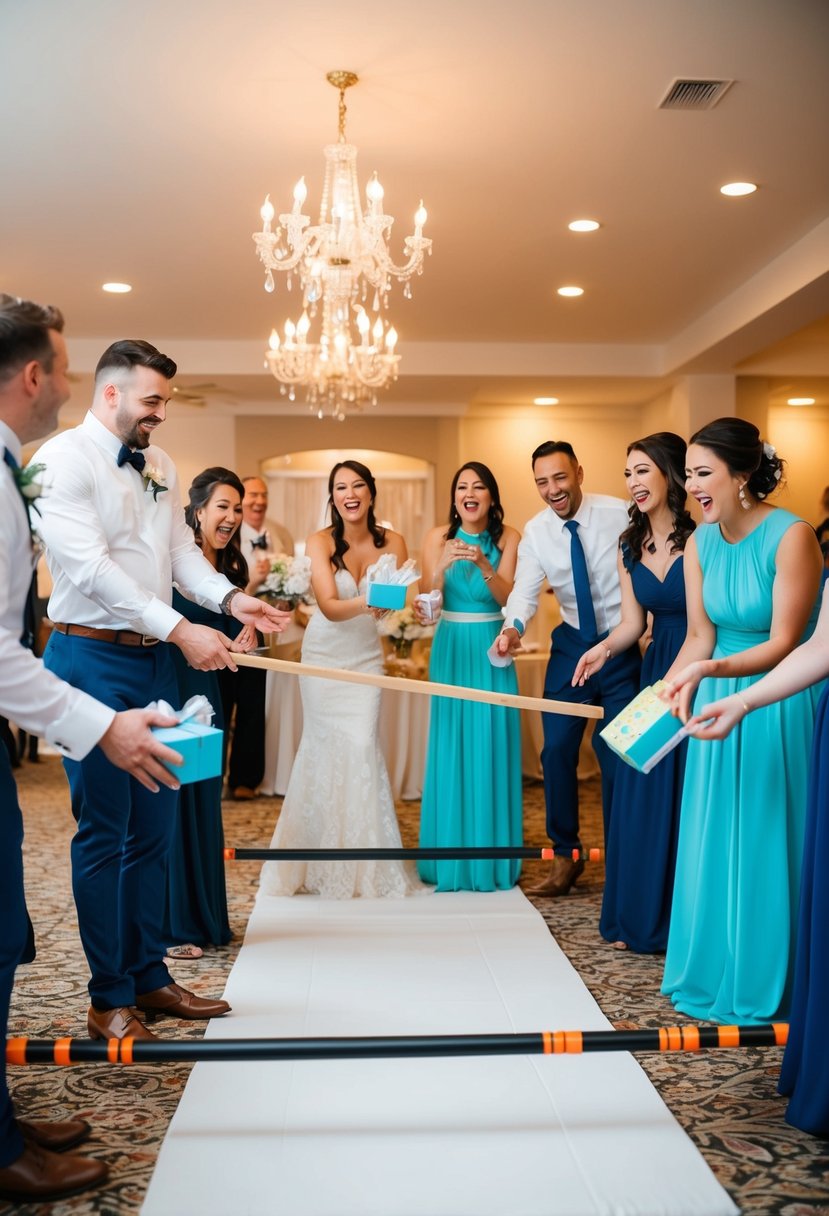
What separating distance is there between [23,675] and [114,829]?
3.40 ft

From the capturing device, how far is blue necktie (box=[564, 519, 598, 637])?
194 inches

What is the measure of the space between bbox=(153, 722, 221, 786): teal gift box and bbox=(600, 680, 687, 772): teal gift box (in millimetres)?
1042

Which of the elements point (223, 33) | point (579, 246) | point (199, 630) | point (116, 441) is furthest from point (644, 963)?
point (579, 246)

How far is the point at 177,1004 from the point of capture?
3412mm

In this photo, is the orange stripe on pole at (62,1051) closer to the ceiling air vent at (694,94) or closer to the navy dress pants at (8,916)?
the navy dress pants at (8,916)

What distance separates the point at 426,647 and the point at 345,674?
16.5 ft

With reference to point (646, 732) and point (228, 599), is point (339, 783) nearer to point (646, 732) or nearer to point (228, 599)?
point (228, 599)

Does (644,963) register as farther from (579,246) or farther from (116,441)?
(579,246)

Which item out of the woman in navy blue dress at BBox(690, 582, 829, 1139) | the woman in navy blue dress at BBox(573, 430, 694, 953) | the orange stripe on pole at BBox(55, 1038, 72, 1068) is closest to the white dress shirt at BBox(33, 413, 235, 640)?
the orange stripe on pole at BBox(55, 1038, 72, 1068)

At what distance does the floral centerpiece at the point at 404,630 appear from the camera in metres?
7.25

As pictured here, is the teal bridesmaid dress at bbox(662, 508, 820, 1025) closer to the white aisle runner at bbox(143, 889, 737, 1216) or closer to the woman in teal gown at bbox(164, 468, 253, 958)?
the white aisle runner at bbox(143, 889, 737, 1216)

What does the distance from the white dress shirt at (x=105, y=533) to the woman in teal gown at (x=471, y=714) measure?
6.79 ft

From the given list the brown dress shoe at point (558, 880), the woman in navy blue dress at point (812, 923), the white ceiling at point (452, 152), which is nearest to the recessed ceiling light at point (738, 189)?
the white ceiling at point (452, 152)

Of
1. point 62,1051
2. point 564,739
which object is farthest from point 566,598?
point 62,1051
